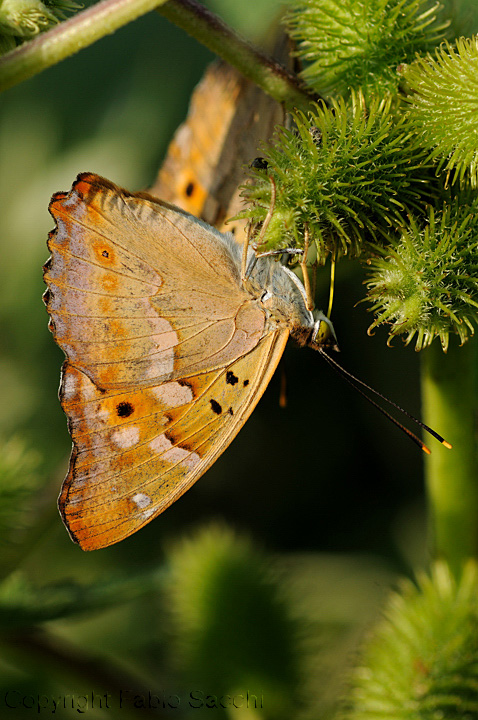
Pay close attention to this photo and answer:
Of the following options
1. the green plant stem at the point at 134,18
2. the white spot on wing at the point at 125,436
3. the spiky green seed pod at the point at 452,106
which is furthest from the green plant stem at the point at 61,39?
the white spot on wing at the point at 125,436

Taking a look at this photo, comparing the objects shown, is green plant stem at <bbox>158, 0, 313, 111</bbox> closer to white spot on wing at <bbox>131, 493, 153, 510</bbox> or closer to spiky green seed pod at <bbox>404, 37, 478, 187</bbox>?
spiky green seed pod at <bbox>404, 37, 478, 187</bbox>

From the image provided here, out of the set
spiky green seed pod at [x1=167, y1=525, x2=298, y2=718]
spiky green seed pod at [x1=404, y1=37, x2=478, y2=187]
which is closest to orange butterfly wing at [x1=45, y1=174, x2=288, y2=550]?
spiky green seed pod at [x1=404, y1=37, x2=478, y2=187]

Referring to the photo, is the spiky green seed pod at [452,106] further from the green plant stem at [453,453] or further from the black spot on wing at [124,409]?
the black spot on wing at [124,409]

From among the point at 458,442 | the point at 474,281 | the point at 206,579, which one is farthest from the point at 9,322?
the point at 474,281

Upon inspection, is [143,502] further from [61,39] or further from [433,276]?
[61,39]

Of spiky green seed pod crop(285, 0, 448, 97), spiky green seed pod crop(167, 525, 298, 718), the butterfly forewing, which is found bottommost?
spiky green seed pod crop(167, 525, 298, 718)

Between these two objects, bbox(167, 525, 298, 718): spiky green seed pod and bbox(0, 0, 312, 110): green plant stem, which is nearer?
bbox(0, 0, 312, 110): green plant stem
